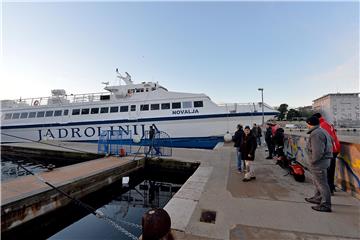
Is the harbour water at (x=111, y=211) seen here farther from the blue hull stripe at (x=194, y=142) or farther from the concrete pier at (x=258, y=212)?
the blue hull stripe at (x=194, y=142)

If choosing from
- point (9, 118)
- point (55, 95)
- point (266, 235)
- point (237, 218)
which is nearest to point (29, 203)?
point (237, 218)

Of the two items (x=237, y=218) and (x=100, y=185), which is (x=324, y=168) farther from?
(x=100, y=185)

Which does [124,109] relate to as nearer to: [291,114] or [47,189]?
[47,189]

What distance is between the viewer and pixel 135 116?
16.0m

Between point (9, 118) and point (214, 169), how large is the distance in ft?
71.2

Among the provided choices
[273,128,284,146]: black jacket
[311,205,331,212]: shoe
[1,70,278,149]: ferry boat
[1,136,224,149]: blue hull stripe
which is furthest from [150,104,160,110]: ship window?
[311,205,331,212]: shoe

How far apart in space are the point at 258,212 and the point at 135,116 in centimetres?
1330

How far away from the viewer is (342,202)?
4.39 meters

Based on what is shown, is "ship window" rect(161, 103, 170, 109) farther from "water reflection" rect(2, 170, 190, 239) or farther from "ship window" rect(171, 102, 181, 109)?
"water reflection" rect(2, 170, 190, 239)

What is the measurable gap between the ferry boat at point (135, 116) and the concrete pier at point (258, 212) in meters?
9.05

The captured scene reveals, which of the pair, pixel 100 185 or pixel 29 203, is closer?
pixel 29 203

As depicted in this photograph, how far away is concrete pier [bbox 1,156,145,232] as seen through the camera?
444 centimetres

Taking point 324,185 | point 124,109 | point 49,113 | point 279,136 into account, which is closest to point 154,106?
point 124,109

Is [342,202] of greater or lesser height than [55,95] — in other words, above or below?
below
